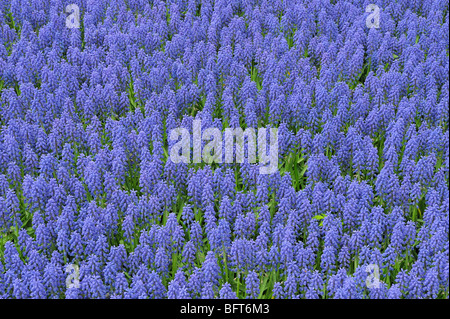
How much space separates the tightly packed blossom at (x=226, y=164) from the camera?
19.1 feet

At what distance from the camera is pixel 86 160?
271 inches

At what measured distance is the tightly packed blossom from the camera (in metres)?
5.82

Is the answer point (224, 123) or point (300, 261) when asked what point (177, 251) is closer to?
point (300, 261)

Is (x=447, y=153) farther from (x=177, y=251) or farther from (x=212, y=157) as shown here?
(x=177, y=251)

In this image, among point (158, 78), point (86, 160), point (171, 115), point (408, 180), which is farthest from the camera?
point (158, 78)

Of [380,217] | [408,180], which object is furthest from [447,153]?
[380,217]

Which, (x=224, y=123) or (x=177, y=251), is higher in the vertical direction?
(x=224, y=123)

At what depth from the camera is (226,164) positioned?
6.88 meters

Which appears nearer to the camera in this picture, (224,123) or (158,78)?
(224,123)

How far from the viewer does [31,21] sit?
9.95 metres

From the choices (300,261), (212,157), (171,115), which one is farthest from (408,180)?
(171,115)
